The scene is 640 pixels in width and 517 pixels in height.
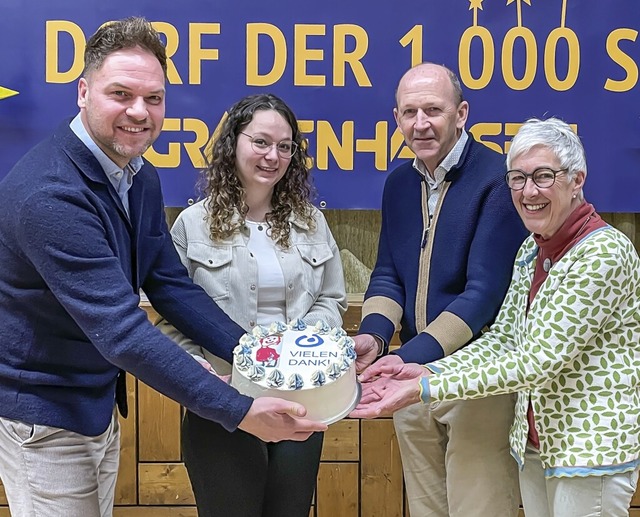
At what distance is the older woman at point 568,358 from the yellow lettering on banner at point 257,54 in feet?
3.97

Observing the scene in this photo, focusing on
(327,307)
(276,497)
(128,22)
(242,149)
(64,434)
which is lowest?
(276,497)

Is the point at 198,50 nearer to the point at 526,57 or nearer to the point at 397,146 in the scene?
the point at 397,146

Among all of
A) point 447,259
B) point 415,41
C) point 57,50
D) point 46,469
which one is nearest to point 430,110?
point 447,259

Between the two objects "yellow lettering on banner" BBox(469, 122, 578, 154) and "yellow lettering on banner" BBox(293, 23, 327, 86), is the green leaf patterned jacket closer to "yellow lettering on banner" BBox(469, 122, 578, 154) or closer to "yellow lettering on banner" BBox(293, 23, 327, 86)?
"yellow lettering on banner" BBox(469, 122, 578, 154)

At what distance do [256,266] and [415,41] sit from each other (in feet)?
3.79

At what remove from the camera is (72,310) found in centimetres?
151

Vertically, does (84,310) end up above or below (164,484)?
above

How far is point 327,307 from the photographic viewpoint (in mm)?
2203

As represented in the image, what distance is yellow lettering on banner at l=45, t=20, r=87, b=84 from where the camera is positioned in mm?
2775

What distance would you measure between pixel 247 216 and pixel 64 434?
79 cm

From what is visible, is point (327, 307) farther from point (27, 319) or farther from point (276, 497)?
point (27, 319)

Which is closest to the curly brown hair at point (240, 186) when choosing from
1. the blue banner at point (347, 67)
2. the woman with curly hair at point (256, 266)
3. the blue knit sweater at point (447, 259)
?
the woman with curly hair at point (256, 266)

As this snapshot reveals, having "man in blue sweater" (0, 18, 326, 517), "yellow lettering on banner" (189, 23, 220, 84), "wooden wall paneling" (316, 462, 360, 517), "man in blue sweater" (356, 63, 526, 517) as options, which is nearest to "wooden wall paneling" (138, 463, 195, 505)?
"wooden wall paneling" (316, 462, 360, 517)

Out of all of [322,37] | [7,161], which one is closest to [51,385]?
[7,161]
